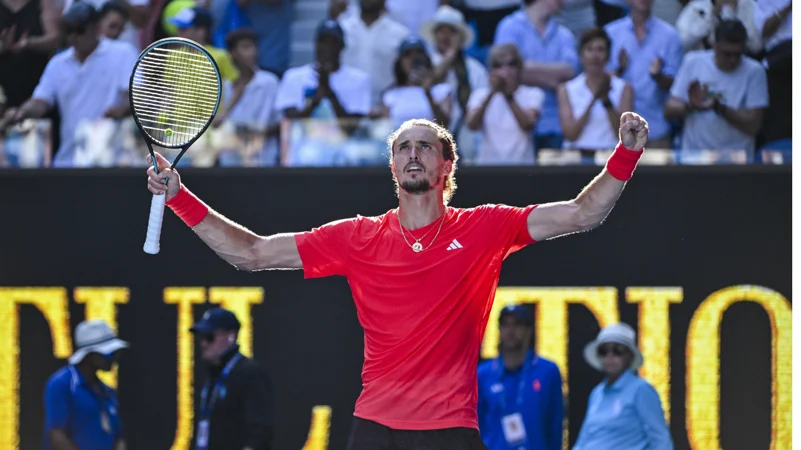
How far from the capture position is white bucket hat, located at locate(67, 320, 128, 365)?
271 inches

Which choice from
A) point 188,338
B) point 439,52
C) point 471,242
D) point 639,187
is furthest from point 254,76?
point 471,242

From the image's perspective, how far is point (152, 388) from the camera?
7215mm

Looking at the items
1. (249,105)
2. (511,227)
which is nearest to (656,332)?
(249,105)

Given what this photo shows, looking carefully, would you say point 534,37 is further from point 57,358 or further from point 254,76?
point 57,358

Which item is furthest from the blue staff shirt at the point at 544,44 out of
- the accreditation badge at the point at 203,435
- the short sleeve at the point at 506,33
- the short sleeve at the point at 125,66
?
the accreditation badge at the point at 203,435

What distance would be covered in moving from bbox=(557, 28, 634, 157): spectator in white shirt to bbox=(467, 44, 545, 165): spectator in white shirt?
191 millimetres

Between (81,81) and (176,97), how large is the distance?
2989 mm

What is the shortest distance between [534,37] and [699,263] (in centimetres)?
178

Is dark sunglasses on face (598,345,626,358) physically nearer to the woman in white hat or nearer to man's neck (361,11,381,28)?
the woman in white hat

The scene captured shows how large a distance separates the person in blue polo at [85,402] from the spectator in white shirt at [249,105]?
1301mm

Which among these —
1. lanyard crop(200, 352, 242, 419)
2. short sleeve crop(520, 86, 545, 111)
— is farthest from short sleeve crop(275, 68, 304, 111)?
lanyard crop(200, 352, 242, 419)

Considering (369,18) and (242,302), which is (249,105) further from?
(242,302)

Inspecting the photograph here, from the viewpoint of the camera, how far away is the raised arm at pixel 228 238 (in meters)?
4.22

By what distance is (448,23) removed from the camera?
771cm
